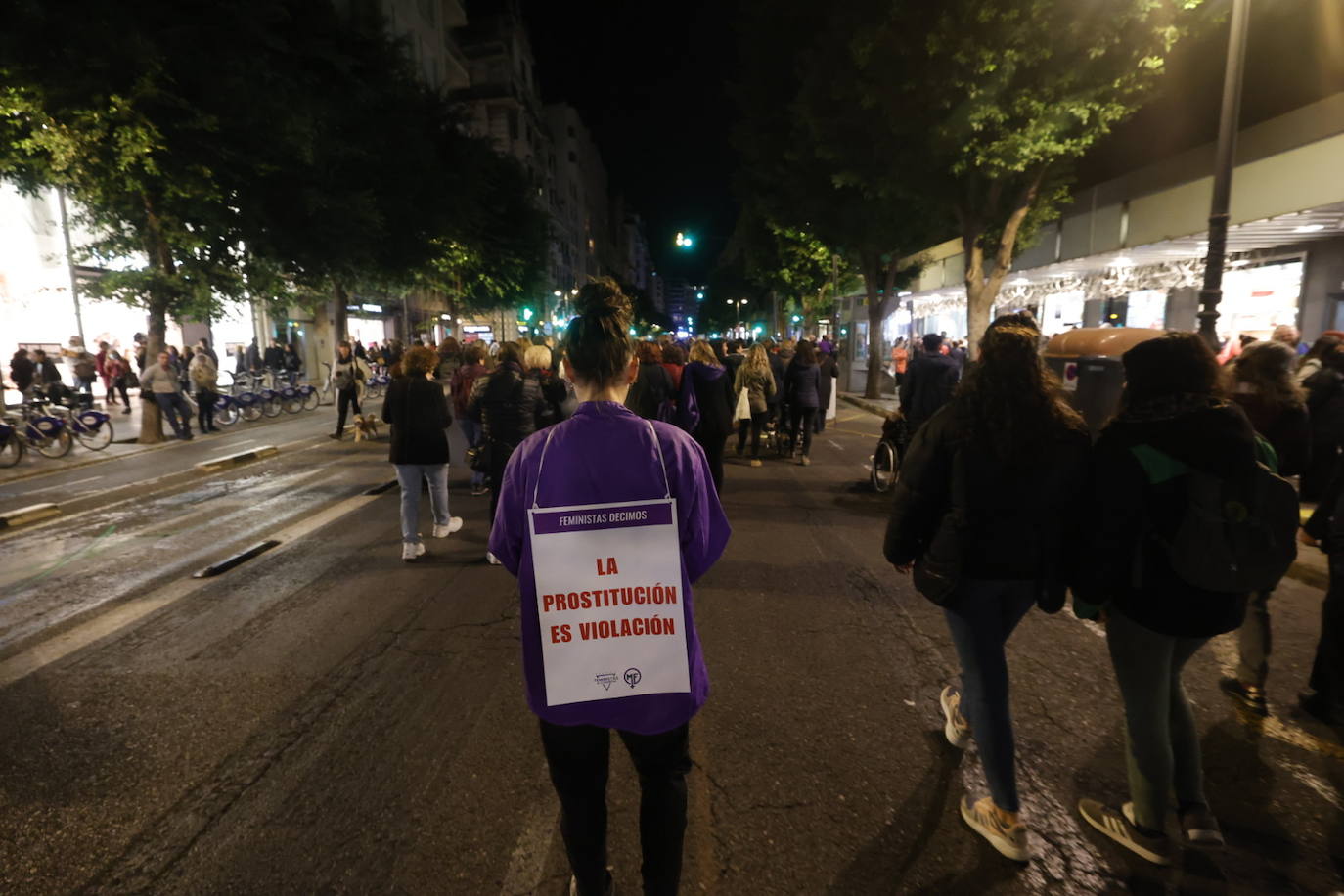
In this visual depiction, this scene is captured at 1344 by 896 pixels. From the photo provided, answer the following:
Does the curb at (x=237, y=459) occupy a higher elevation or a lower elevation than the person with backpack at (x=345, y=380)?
lower

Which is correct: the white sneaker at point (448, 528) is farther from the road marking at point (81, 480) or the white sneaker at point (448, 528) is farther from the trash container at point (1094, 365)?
the road marking at point (81, 480)

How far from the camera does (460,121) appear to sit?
86.7ft

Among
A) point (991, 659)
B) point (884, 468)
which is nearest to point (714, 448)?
point (884, 468)

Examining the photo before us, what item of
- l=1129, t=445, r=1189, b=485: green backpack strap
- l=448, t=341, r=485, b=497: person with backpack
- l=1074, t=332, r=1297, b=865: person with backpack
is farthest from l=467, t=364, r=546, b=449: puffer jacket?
l=1129, t=445, r=1189, b=485: green backpack strap

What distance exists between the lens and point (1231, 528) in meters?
2.26

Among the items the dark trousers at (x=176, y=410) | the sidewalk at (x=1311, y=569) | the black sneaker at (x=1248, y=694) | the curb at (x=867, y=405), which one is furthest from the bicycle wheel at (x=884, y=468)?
the dark trousers at (x=176, y=410)

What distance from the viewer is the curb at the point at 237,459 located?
11.5m

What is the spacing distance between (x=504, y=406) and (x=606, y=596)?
4.69 m

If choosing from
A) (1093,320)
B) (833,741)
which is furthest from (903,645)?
(1093,320)

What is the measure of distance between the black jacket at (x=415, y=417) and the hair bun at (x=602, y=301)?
438 cm

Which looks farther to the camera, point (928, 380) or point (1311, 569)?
point (928, 380)

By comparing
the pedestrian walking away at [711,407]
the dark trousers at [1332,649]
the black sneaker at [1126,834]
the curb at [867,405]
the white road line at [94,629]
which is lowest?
the white road line at [94,629]

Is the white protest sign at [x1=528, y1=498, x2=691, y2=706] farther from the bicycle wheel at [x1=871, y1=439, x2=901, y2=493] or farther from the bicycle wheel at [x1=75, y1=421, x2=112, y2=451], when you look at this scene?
the bicycle wheel at [x1=75, y1=421, x2=112, y2=451]

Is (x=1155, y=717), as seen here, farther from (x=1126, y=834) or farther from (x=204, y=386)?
(x=204, y=386)
